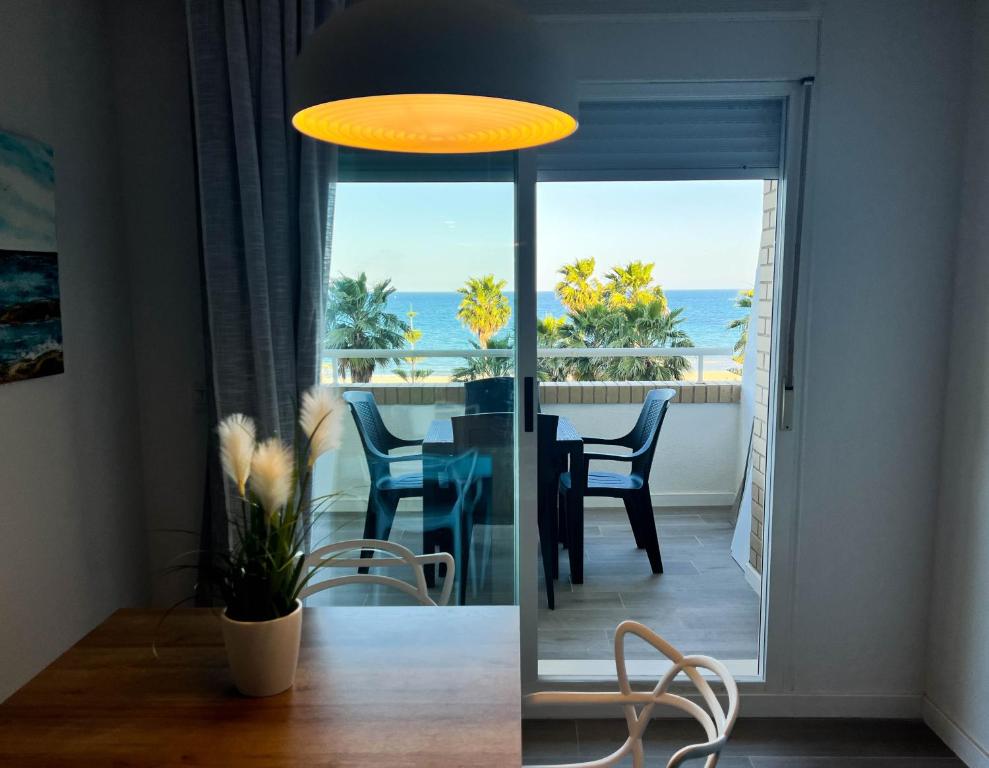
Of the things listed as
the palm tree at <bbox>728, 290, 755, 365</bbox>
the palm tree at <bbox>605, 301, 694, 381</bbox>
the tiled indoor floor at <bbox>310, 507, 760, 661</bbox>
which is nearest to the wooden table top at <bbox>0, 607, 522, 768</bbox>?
the tiled indoor floor at <bbox>310, 507, 760, 661</bbox>

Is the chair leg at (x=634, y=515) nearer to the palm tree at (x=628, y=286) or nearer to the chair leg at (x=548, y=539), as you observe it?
the chair leg at (x=548, y=539)

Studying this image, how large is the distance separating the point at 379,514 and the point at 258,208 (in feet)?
3.52

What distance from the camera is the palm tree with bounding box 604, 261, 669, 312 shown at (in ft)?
23.1

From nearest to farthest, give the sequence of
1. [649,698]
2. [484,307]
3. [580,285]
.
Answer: [649,698] < [484,307] < [580,285]

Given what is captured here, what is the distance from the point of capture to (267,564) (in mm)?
1305

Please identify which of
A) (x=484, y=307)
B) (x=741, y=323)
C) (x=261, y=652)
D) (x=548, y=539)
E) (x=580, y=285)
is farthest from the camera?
(x=580, y=285)

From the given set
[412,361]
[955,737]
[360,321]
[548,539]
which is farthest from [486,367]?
[955,737]

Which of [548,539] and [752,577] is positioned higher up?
[548,539]

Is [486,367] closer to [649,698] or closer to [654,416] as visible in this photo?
[649,698]

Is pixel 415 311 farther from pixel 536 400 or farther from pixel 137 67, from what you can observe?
pixel 137 67

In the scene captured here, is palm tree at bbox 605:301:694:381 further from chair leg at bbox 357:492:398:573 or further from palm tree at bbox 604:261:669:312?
chair leg at bbox 357:492:398:573

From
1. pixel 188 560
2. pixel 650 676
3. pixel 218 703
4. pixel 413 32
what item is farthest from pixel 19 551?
pixel 650 676

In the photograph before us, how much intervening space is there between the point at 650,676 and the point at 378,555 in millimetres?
1041

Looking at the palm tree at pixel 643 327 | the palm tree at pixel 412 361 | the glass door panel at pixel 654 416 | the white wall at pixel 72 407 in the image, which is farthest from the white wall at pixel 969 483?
the palm tree at pixel 643 327
